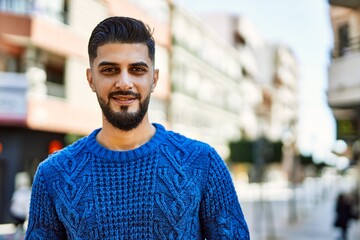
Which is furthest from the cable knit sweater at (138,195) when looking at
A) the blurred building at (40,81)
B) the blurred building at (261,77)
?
the blurred building at (261,77)

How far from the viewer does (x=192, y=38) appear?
143 ft

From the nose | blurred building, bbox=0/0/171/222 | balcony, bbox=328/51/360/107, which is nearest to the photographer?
the nose

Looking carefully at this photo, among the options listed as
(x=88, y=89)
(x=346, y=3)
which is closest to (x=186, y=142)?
(x=346, y=3)

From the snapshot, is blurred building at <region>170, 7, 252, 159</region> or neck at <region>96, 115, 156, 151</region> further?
blurred building at <region>170, 7, 252, 159</region>

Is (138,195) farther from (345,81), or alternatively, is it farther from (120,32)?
(345,81)

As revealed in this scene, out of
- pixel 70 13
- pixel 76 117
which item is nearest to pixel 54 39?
pixel 70 13

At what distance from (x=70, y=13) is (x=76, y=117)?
4.00 m

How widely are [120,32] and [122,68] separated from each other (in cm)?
11

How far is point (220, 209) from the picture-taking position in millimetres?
2021

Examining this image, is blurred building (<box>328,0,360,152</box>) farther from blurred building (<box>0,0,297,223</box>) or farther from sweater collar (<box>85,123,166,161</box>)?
sweater collar (<box>85,123,166,161</box>)

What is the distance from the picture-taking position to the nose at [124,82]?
6.42ft

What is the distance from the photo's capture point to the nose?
1.96 m

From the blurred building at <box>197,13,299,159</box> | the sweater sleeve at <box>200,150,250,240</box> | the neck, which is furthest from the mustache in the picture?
the blurred building at <box>197,13,299,159</box>

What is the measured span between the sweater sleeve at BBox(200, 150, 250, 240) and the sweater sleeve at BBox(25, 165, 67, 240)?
482 millimetres
